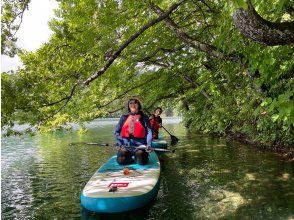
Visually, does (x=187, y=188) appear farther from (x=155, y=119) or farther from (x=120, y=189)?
(x=155, y=119)

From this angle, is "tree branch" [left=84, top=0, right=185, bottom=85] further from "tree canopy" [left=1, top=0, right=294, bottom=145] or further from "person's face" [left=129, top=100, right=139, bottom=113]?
"person's face" [left=129, top=100, right=139, bottom=113]

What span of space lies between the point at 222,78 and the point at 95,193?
11.5m

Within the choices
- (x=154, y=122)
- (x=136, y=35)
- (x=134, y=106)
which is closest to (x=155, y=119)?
(x=154, y=122)

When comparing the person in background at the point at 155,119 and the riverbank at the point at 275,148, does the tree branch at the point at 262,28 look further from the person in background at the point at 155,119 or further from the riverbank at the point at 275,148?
the person in background at the point at 155,119

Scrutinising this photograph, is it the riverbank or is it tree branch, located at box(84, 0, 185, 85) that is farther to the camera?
the riverbank

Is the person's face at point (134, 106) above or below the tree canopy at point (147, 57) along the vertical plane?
below

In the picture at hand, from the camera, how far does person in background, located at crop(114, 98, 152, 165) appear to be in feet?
31.2

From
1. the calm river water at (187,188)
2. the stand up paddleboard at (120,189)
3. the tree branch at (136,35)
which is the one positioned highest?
the tree branch at (136,35)

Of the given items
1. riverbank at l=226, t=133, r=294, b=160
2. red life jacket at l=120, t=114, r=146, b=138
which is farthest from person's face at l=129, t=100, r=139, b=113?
riverbank at l=226, t=133, r=294, b=160

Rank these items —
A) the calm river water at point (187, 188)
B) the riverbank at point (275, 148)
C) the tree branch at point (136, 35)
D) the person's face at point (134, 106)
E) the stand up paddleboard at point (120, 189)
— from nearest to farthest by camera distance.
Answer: the stand up paddleboard at point (120, 189) < the calm river water at point (187, 188) < the tree branch at point (136, 35) < the person's face at point (134, 106) < the riverbank at point (275, 148)

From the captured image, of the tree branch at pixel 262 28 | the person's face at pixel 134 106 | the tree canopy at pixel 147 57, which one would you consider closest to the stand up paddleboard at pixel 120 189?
the person's face at pixel 134 106

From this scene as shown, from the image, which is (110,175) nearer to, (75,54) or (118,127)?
(118,127)

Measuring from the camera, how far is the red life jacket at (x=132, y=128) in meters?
9.76

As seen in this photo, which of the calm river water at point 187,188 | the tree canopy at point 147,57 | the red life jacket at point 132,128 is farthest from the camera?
the red life jacket at point 132,128
